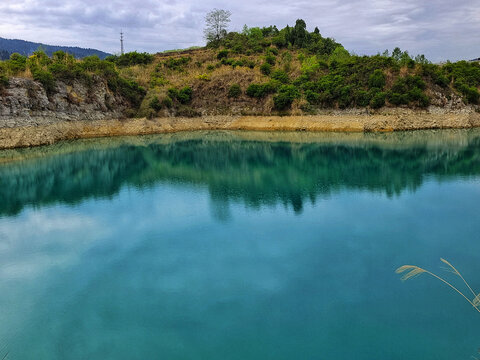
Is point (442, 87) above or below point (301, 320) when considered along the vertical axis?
above

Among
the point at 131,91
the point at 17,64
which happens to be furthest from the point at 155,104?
the point at 17,64

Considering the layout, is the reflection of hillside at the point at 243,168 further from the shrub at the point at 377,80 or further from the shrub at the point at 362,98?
the shrub at the point at 377,80

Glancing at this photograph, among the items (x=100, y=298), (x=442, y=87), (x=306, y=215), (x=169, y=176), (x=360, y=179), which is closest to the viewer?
(x=100, y=298)

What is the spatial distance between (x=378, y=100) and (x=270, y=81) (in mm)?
13767

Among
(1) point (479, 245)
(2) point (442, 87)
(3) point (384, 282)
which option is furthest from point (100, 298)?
(2) point (442, 87)

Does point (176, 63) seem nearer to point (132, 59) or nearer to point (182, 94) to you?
point (132, 59)

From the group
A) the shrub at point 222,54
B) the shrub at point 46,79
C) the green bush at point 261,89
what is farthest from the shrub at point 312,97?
the shrub at point 46,79

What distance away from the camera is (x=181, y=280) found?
10.7 metres

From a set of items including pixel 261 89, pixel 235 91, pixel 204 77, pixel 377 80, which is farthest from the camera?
pixel 204 77

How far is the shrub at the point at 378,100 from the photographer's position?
4344cm

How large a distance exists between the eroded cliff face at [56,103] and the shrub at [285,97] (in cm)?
1872

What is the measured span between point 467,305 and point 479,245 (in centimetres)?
446

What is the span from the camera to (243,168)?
87.9 ft

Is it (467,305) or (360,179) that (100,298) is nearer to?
(467,305)
